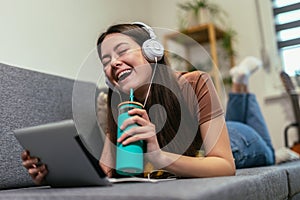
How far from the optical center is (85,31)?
184 cm

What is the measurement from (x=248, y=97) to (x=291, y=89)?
14.6 inches

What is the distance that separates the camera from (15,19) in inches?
54.8

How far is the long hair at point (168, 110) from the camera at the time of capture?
2.49 ft

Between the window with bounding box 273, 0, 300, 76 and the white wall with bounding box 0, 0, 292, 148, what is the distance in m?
0.05

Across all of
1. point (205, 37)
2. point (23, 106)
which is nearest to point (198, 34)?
point (205, 37)

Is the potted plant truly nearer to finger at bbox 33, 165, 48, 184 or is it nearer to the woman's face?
the woman's face

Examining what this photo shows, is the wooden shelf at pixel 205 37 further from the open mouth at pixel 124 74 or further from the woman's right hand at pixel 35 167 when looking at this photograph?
the woman's right hand at pixel 35 167

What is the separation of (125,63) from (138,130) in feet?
0.85

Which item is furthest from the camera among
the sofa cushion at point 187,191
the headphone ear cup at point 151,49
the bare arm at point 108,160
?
the bare arm at point 108,160

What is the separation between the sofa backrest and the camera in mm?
963

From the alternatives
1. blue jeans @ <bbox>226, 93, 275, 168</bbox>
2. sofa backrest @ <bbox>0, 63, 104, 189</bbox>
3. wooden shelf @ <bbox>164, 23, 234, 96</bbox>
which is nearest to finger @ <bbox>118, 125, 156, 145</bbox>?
sofa backrest @ <bbox>0, 63, 104, 189</bbox>

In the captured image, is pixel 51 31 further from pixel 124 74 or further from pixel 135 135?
pixel 135 135

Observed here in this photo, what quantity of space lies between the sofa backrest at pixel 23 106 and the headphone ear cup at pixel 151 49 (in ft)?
0.79

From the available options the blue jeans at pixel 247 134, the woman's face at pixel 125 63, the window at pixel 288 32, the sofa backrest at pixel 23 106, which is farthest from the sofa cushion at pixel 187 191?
the window at pixel 288 32
